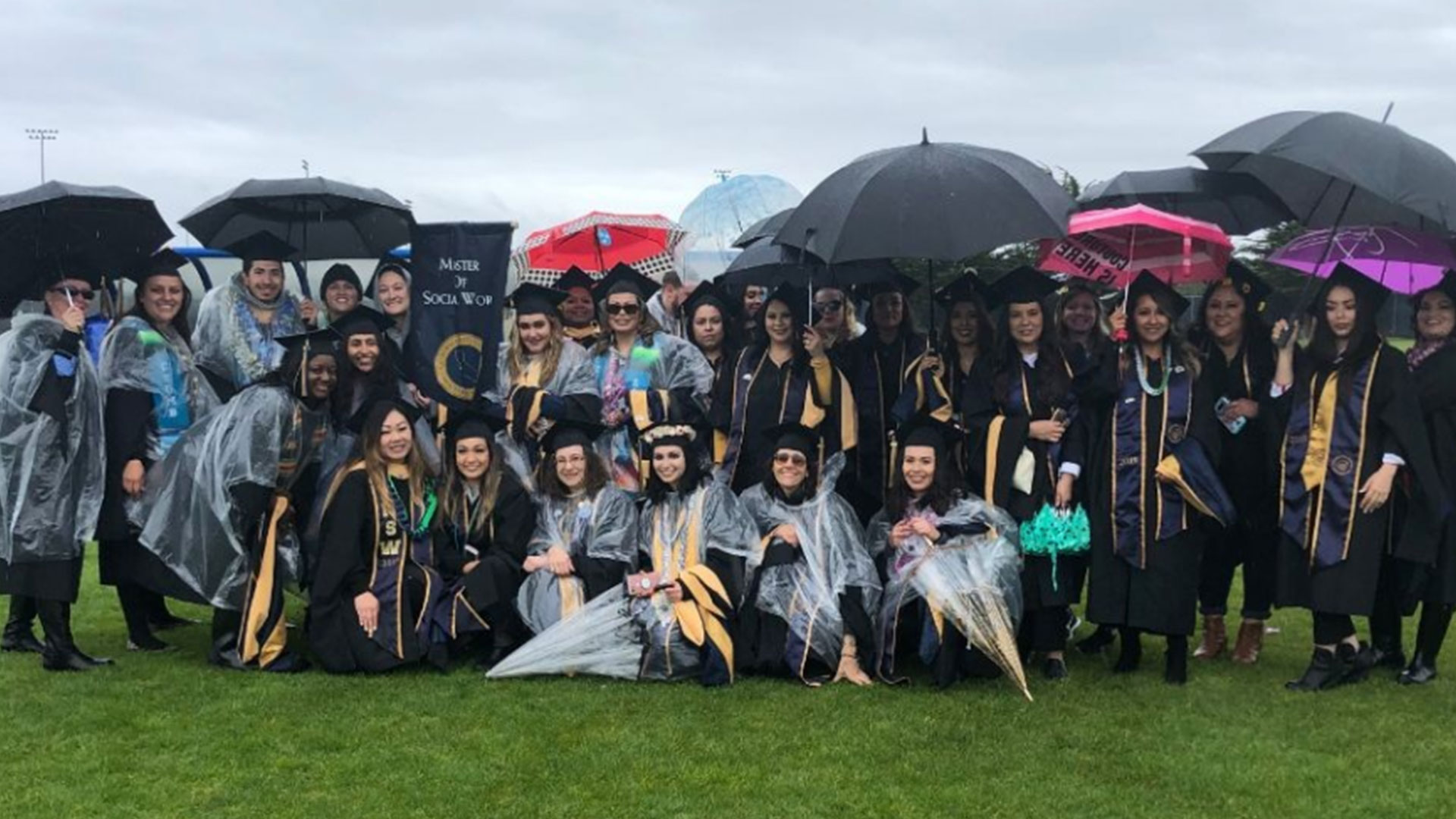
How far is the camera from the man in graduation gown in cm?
564

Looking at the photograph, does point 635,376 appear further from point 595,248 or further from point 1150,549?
point 1150,549

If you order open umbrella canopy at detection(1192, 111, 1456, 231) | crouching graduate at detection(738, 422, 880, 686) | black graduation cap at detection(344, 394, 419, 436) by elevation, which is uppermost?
open umbrella canopy at detection(1192, 111, 1456, 231)

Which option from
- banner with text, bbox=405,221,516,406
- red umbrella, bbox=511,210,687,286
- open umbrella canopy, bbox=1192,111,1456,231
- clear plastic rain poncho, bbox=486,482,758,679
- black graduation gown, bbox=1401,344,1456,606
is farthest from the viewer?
red umbrella, bbox=511,210,687,286

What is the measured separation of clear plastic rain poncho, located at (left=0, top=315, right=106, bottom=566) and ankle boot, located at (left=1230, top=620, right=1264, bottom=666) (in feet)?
17.9

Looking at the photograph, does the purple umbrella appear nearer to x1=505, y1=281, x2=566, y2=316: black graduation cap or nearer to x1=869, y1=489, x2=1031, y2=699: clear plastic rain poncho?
x1=869, y1=489, x2=1031, y2=699: clear plastic rain poncho

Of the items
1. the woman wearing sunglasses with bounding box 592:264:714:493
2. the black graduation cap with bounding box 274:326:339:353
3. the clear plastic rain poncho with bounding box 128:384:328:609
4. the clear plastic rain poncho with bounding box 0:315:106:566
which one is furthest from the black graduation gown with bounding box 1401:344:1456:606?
→ the clear plastic rain poncho with bounding box 0:315:106:566

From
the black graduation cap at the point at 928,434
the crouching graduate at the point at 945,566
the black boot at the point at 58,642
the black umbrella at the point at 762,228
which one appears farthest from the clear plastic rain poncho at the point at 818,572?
the black boot at the point at 58,642

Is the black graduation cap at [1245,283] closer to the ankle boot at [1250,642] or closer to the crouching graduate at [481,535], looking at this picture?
the ankle boot at [1250,642]

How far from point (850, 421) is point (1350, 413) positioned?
2274mm

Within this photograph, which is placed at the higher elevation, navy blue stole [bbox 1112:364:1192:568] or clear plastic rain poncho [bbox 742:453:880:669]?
navy blue stole [bbox 1112:364:1192:568]

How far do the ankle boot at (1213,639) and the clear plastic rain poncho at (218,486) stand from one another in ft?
14.7

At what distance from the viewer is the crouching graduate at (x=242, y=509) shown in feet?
19.5

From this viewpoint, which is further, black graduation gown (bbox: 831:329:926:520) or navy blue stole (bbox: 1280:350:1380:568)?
black graduation gown (bbox: 831:329:926:520)

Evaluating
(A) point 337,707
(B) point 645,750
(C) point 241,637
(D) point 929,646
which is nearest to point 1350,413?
(D) point 929,646
